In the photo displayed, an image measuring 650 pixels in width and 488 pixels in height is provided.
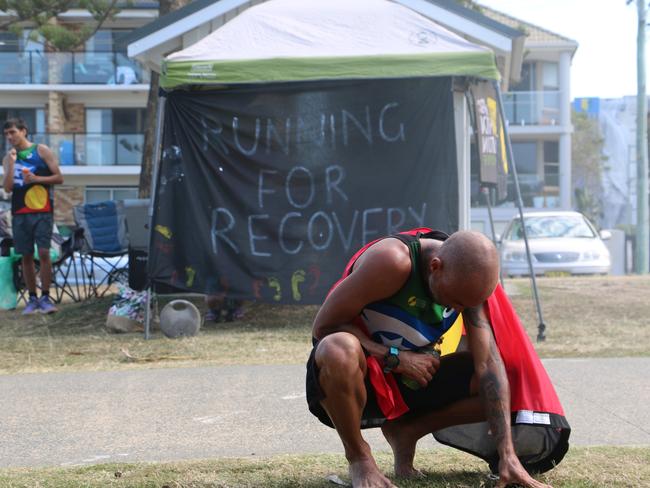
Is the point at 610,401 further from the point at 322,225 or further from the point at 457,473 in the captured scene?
the point at 322,225

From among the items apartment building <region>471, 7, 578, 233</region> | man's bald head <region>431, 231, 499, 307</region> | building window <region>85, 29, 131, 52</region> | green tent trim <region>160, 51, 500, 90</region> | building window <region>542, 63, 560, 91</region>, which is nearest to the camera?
man's bald head <region>431, 231, 499, 307</region>

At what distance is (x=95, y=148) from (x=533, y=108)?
15996 millimetres

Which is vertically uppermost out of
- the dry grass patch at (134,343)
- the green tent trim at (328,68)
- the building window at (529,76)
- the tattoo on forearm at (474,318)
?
the building window at (529,76)

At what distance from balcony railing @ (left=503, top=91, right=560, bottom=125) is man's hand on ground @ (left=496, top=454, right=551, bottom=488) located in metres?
32.3

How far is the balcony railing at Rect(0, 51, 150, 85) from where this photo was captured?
110ft

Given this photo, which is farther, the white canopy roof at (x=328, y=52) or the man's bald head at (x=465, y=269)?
the white canopy roof at (x=328, y=52)

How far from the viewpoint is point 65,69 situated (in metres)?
33.7

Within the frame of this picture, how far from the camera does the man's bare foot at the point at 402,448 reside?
387cm

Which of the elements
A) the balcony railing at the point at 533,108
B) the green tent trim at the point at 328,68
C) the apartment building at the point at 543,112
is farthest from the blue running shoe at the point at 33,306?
the balcony railing at the point at 533,108

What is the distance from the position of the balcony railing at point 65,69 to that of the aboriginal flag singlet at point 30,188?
954 inches

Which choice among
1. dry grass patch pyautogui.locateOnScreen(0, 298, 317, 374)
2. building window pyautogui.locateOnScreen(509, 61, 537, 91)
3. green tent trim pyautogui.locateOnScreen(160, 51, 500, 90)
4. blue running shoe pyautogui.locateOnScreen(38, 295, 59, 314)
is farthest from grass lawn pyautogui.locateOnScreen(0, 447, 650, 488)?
building window pyautogui.locateOnScreen(509, 61, 537, 91)

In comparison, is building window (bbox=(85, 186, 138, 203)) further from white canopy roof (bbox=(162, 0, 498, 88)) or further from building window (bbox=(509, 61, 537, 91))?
white canopy roof (bbox=(162, 0, 498, 88))

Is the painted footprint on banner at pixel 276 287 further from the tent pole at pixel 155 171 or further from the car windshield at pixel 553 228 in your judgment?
the car windshield at pixel 553 228

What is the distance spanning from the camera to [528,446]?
3.74 m
